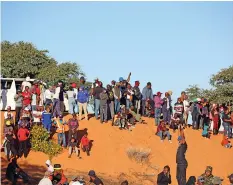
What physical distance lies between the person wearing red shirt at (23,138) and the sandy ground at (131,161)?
13.7 inches

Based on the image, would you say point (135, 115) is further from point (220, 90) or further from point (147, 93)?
point (220, 90)

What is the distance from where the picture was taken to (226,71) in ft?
145

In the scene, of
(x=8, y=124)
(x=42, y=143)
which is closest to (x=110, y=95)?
(x=42, y=143)

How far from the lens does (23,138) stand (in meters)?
19.9

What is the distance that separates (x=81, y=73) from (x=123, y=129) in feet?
88.7

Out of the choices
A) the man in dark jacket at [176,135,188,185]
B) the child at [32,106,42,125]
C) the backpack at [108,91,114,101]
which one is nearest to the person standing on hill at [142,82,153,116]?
the backpack at [108,91,114,101]

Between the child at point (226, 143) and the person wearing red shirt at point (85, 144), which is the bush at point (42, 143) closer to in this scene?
the person wearing red shirt at point (85, 144)

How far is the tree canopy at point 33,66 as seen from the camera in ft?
151

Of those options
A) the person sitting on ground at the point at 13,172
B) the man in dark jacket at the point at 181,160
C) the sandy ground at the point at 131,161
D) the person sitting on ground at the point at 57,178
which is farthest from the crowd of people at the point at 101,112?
the man in dark jacket at the point at 181,160

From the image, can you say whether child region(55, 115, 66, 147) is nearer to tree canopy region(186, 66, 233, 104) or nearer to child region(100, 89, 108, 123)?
child region(100, 89, 108, 123)

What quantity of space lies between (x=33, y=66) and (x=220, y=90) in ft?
54.7

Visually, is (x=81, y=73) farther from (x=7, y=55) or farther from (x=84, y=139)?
(x=84, y=139)

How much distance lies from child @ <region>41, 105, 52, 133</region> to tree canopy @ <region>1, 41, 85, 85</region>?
23395 millimetres

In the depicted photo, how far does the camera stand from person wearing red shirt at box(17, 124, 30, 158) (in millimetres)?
19875
